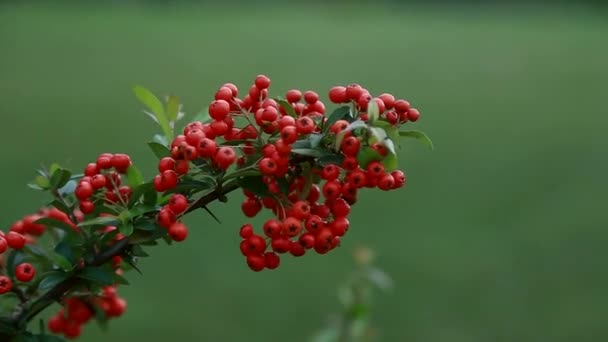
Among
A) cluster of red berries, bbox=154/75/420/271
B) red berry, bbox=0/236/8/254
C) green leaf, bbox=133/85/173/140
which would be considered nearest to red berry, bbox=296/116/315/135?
cluster of red berries, bbox=154/75/420/271

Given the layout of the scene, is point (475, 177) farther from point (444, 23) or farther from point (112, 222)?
point (444, 23)

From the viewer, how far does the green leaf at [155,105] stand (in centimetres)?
153

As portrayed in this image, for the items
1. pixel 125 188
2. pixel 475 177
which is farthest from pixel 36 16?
pixel 125 188

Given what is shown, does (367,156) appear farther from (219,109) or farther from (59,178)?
(59,178)

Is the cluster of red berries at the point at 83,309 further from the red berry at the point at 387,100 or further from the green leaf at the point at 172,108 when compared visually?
the red berry at the point at 387,100

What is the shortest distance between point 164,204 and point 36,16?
34.4ft

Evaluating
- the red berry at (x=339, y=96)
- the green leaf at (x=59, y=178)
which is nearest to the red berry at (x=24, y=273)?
the green leaf at (x=59, y=178)

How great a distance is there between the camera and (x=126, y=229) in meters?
1.42

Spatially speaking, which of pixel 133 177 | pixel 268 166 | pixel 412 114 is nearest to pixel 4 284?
pixel 133 177

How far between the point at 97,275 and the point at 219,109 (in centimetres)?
36

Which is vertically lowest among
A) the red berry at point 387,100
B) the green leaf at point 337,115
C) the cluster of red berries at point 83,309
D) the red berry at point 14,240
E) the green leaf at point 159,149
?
the cluster of red berries at point 83,309

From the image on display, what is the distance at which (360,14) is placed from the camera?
14039 mm

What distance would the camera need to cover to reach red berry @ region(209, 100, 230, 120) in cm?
140

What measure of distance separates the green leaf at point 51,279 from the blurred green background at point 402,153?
3.02m
